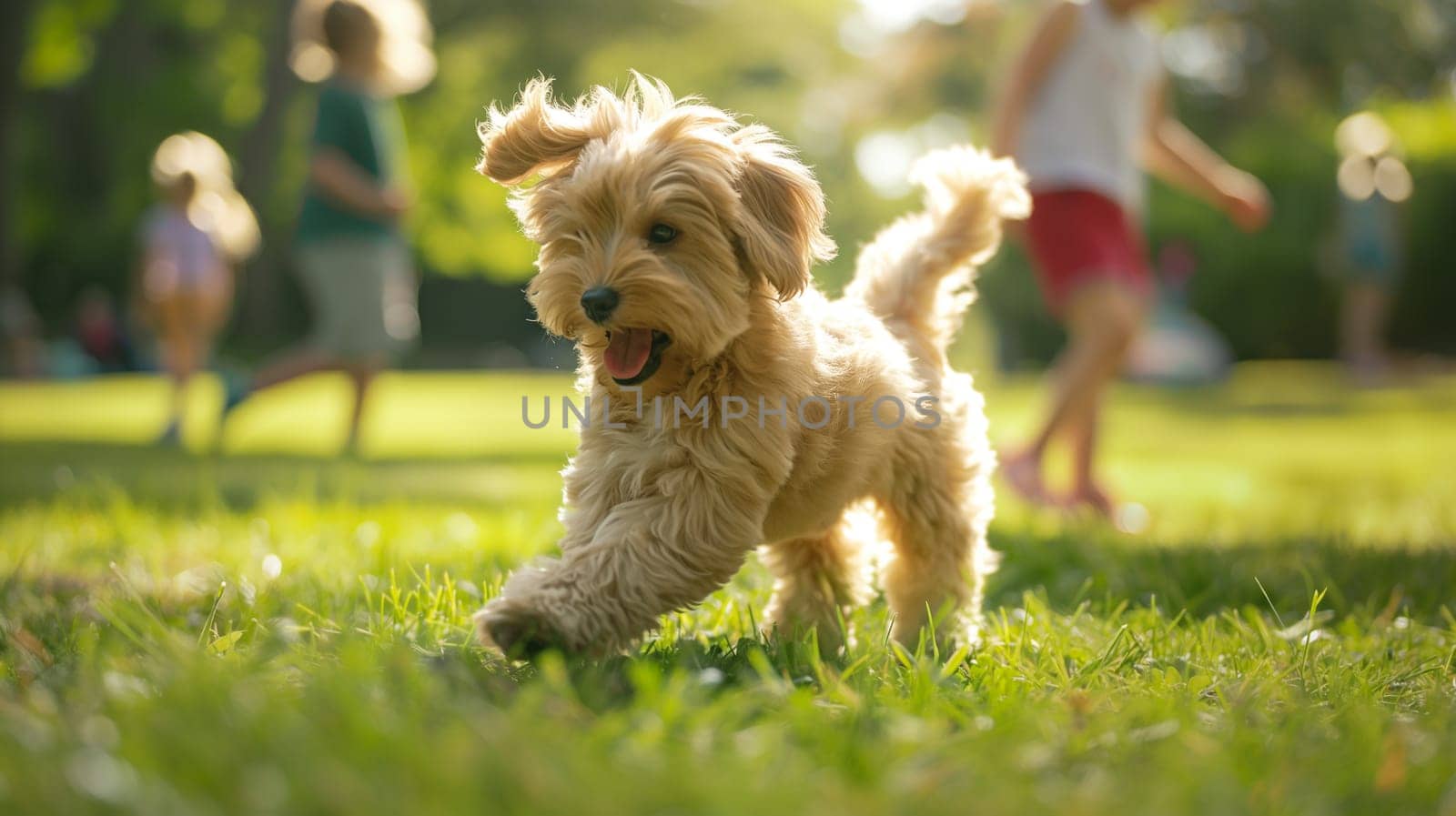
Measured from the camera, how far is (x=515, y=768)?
5.62ft

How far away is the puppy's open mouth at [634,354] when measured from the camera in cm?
278

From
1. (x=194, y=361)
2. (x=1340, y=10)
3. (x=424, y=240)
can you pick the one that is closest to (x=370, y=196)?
(x=194, y=361)

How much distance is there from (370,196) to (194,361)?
15.4ft

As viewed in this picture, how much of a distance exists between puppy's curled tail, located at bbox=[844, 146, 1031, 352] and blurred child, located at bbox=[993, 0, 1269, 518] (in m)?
2.33

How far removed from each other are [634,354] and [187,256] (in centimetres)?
1032

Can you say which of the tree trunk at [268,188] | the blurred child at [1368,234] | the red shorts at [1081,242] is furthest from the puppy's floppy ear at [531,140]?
the tree trunk at [268,188]

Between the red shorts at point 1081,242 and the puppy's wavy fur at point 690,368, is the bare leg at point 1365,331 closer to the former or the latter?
the red shorts at point 1081,242

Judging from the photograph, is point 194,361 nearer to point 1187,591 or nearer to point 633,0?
point 1187,591

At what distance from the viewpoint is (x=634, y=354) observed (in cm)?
279

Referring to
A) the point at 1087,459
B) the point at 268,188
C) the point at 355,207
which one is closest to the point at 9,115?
the point at 268,188

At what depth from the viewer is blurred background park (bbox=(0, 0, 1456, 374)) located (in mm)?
21359

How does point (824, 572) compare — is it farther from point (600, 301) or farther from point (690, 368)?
point (600, 301)

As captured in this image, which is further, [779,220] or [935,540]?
[935,540]

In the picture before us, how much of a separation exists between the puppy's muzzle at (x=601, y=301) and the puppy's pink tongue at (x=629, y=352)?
0.28 ft
